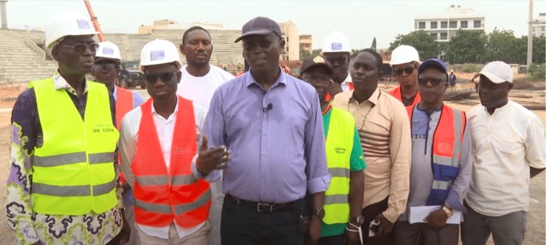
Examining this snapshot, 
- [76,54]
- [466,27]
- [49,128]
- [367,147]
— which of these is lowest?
[367,147]

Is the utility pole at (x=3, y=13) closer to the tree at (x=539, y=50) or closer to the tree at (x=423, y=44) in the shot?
the tree at (x=423, y=44)

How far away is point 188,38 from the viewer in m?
4.55

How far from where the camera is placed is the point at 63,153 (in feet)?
8.97

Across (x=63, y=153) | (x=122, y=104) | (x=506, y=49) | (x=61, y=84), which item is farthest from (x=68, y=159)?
(x=506, y=49)

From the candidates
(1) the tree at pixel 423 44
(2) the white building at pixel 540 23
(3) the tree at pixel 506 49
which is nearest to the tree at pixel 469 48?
(3) the tree at pixel 506 49

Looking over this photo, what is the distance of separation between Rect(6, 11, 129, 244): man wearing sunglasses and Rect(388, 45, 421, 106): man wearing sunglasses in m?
2.91

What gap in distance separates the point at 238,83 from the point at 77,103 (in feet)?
3.34

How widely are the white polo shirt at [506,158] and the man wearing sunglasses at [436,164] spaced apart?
21 cm

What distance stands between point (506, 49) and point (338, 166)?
68.7 metres

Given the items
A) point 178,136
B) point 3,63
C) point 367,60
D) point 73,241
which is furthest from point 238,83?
point 3,63

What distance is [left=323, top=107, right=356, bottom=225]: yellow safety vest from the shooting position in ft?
10.2

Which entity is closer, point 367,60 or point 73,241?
point 73,241

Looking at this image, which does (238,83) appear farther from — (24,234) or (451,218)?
(451,218)

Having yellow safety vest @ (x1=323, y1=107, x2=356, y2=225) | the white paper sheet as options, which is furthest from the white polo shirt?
yellow safety vest @ (x1=323, y1=107, x2=356, y2=225)
